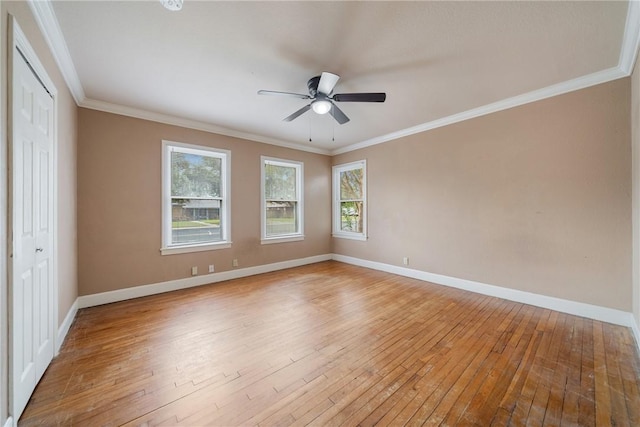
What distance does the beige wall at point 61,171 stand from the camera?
1.33 metres

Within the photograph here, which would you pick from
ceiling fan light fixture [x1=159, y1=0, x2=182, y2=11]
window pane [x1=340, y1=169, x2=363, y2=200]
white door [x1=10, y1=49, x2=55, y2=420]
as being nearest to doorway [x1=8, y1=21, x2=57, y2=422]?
white door [x1=10, y1=49, x2=55, y2=420]

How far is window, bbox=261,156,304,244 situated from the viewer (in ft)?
16.5

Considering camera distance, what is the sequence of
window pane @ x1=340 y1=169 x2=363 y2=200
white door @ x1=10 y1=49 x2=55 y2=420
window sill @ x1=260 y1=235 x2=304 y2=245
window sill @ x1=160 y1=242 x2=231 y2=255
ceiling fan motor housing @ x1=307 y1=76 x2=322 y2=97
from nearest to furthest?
white door @ x1=10 y1=49 x2=55 y2=420, ceiling fan motor housing @ x1=307 y1=76 x2=322 y2=97, window sill @ x1=160 y1=242 x2=231 y2=255, window sill @ x1=260 y1=235 x2=304 y2=245, window pane @ x1=340 y1=169 x2=363 y2=200

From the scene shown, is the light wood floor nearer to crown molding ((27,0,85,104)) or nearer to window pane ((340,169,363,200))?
crown molding ((27,0,85,104))

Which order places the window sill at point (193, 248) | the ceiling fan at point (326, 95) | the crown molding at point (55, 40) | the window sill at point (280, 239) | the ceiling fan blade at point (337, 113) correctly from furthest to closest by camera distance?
the window sill at point (280, 239)
the window sill at point (193, 248)
the ceiling fan blade at point (337, 113)
the ceiling fan at point (326, 95)
the crown molding at point (55, 40)

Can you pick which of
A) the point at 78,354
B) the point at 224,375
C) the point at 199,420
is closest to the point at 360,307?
the point at 224,375

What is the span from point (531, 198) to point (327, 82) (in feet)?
10.0

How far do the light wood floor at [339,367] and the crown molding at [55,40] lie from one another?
269 cm

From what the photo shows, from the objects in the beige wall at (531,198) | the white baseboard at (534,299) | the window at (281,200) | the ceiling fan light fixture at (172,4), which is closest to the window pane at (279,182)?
the window at (281,200)

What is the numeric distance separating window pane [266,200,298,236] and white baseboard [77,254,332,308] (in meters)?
0.70

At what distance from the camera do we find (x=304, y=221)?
18.4 feet

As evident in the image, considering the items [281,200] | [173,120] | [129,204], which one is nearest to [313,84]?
[173,120]

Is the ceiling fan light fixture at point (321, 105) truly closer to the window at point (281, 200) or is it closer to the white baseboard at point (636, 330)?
the window at point (281, 200)

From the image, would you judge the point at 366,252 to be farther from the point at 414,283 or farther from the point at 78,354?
the point at 78,354
